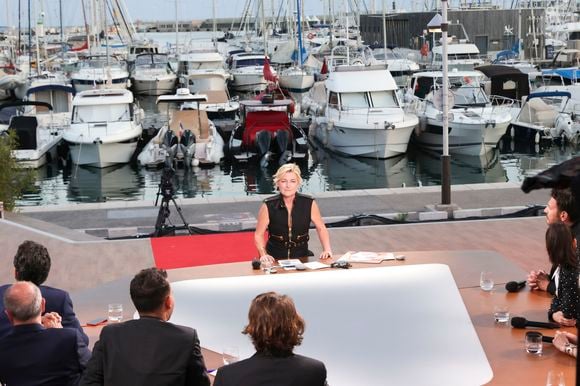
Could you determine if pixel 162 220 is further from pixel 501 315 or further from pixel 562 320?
pixel 562 320

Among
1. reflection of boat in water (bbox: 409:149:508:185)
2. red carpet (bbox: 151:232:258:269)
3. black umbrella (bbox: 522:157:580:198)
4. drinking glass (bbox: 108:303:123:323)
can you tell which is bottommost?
reflection of boat in water (bbox: 409:149:508:185)

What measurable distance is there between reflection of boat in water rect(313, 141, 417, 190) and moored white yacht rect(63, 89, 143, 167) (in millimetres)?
6570

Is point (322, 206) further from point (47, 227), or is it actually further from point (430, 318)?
point (430, 318)

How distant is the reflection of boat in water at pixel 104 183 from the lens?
97.2ft

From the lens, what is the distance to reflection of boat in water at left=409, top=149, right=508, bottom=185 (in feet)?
104

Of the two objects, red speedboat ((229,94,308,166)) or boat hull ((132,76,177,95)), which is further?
boat hull ((132,76,177,95))

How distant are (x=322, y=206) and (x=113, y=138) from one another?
1628 centimetres

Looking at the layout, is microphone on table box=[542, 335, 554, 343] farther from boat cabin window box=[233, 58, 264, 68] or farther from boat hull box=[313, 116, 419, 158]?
boat cabin window box=[233, 58, 264, 68]

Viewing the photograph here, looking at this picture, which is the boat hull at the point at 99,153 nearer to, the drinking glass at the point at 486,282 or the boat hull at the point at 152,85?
the boat hull at the point at 152,85

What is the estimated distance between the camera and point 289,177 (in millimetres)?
8727

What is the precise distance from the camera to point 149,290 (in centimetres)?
502

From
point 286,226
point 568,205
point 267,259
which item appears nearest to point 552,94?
point 286,226

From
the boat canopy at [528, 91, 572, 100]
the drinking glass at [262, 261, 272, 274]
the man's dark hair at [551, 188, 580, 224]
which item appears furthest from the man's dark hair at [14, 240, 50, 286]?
the boat canopy at [528, 91, 572, 100]

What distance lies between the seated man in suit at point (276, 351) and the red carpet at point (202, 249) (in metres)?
7.00
